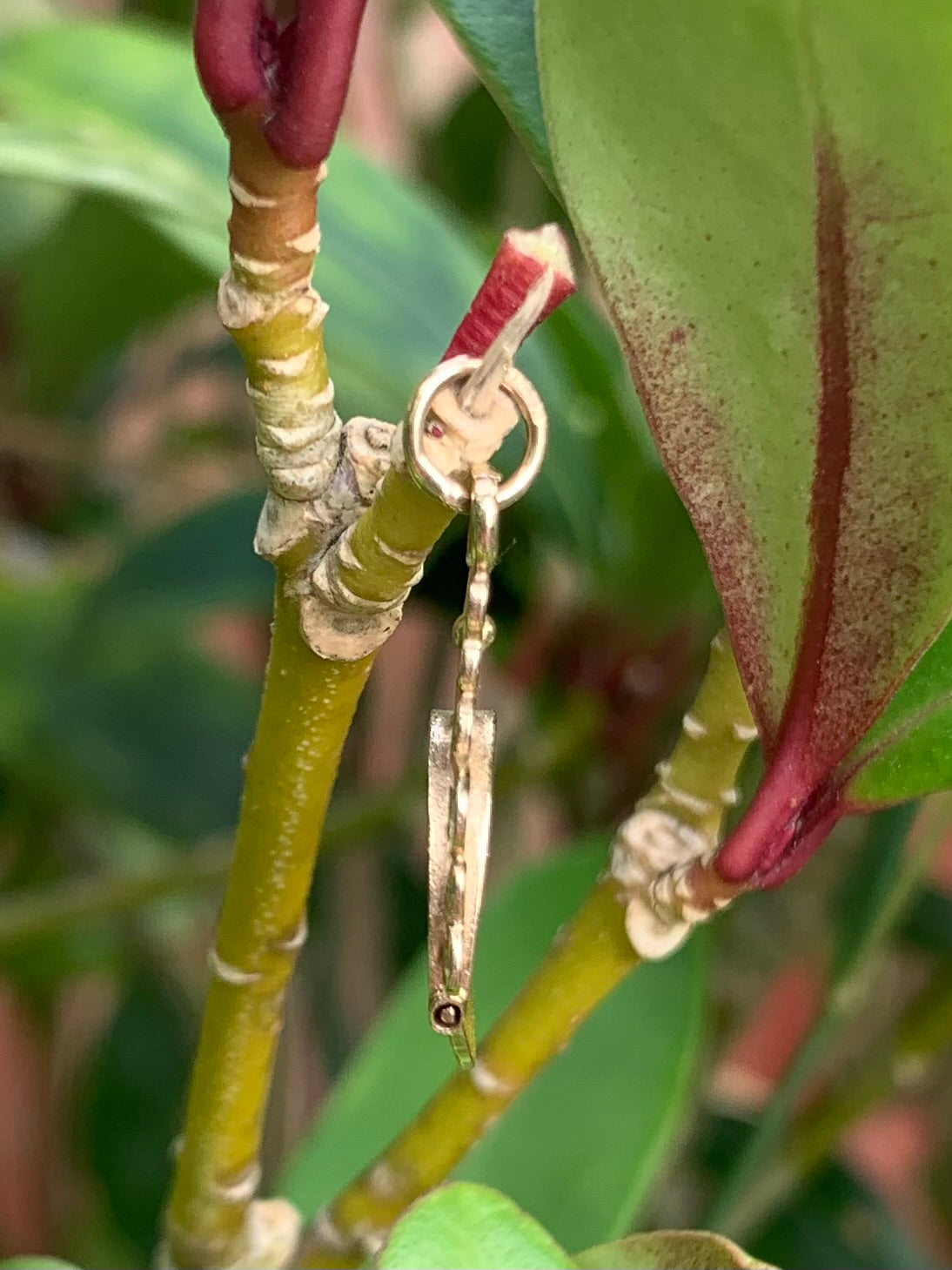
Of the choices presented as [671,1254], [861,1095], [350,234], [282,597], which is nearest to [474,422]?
[282,597]

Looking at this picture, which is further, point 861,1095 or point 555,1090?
point 861,1095

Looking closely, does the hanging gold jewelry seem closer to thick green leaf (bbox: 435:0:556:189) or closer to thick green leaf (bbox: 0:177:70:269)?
thick green leaf (bbox: 435:0:556:189)

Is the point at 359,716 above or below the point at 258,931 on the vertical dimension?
below

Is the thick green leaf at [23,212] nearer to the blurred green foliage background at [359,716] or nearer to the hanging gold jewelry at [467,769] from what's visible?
the blurred green foliage background at [359,716]

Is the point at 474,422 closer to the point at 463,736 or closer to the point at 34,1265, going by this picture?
the point at 463,736

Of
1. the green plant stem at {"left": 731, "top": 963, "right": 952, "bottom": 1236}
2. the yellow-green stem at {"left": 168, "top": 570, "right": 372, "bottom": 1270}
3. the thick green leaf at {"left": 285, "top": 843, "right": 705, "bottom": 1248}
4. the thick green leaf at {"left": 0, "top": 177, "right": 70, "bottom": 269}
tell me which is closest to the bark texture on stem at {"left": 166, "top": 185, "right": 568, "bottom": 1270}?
the yellow-green stem at {"left": 168, "top": 570, "right": 372, "bottom": 1270}

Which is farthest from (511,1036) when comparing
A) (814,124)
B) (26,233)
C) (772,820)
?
(26,233)
